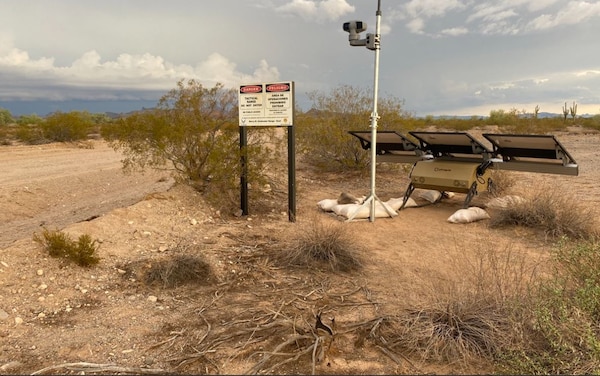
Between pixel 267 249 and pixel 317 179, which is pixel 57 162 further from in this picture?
pixel 267 249

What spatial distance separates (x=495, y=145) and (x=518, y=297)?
17.7ft

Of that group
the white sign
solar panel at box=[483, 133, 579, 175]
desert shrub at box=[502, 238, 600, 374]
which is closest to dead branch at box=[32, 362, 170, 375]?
desert shrub at box=[502, 238, 600, 374]

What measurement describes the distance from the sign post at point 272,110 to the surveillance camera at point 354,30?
49.0 inches

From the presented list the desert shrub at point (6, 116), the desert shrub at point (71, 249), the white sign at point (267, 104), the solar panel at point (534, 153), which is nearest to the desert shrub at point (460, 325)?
the desert shrub at point (71, 249)

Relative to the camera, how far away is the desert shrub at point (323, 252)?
19.5 feet

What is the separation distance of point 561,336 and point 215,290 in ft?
11.1

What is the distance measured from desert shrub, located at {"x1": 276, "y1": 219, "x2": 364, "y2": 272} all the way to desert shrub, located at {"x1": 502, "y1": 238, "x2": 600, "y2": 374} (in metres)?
2.49

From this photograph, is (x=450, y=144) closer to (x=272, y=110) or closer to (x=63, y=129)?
(x=272, y=110)

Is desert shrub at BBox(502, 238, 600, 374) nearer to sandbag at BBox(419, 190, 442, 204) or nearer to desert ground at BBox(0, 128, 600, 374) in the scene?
desert ground at BBox(0, 128, 600, 374)

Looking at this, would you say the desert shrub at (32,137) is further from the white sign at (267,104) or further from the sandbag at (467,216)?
the sandbag at (467,216)

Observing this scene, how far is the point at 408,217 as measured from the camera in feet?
29.3

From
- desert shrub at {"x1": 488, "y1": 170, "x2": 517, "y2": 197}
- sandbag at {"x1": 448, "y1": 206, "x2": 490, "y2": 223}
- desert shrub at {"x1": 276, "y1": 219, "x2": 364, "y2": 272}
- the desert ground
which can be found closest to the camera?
the desert ground

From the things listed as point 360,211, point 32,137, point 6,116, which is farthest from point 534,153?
point 6,116

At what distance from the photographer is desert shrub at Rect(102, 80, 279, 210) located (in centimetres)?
898
